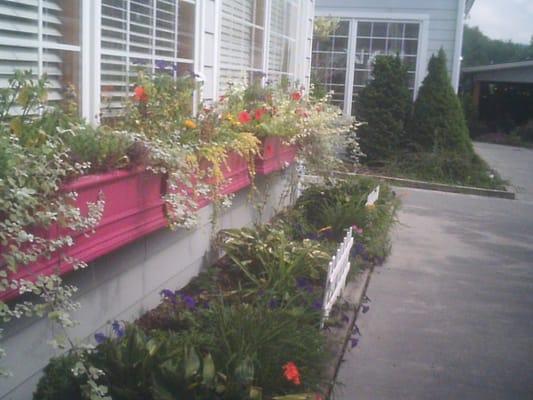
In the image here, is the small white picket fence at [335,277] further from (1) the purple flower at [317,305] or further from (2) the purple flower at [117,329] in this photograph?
(2) the purple flower at [117,329]

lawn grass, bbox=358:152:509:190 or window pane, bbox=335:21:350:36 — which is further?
window pane, bbox=335:21:350:36

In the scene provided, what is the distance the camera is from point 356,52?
14.3m

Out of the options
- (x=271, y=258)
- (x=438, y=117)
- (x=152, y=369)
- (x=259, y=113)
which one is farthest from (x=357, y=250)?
(x=438, y=117)

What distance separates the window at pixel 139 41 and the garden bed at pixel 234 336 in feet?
4.22

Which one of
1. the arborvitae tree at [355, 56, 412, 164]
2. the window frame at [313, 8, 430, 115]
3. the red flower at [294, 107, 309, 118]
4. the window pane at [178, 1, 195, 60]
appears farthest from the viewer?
the window frame at [313, 8, 430, 115]

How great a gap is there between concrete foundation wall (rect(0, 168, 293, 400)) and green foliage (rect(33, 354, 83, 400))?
37mm

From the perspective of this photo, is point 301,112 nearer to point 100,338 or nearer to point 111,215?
point 111,215

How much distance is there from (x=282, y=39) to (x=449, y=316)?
12.9 feet

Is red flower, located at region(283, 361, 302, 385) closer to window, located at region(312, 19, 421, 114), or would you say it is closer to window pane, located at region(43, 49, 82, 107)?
window pane, located at region(43, 49, 82, 107)

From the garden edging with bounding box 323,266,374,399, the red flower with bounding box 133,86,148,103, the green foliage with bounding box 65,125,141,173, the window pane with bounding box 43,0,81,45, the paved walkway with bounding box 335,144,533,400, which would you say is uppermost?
the window pane with bounding box 43,0,81,45

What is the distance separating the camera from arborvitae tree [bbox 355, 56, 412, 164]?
41.7ft

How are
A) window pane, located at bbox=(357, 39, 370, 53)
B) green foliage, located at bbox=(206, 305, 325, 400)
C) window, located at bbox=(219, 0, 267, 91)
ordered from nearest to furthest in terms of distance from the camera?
green foliage, located at bbox=(206, 305, 325, 400) → window, located at bbox=(219, 0, 267, 91) → window pane, located at bbox=(357, 39, 370, 53)

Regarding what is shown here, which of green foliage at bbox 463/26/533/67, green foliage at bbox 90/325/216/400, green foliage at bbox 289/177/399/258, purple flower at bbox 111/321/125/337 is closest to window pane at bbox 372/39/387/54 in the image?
green foliage at bbox 289/177/399/258

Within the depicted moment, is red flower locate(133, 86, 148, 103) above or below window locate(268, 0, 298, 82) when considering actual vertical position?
below
